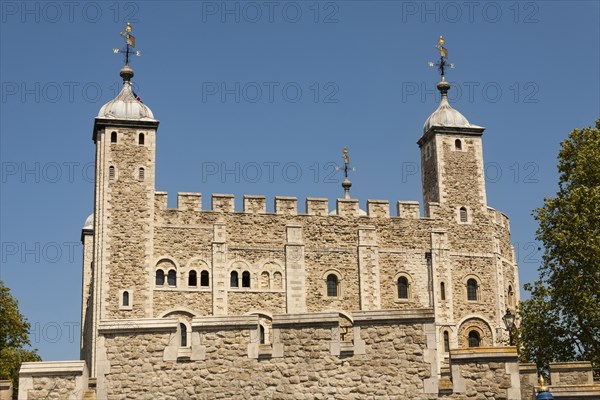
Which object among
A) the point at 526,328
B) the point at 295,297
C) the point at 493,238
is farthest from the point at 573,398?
the point at 493,238

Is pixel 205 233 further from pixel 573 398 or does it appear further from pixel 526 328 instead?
pixel 573 398

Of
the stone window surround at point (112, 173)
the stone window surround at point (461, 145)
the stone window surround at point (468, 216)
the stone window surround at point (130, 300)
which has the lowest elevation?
the stone window surround at point (130, 300)

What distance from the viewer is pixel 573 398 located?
16.2m

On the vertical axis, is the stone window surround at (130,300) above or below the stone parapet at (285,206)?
below

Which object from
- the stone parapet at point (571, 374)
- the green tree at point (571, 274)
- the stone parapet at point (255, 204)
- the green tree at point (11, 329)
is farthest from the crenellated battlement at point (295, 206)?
the stone parapet at point (571, 374)

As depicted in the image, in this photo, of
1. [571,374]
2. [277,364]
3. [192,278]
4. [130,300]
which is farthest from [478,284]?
[277,364]

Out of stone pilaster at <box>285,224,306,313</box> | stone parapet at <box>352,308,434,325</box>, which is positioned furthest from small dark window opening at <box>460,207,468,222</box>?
stone parapet at <box>352,308,434,325</box>

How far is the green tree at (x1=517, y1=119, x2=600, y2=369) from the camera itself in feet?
108

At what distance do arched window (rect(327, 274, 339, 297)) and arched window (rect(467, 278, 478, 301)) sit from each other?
6.32 m

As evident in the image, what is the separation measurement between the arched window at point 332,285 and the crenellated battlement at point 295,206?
9.78 ft

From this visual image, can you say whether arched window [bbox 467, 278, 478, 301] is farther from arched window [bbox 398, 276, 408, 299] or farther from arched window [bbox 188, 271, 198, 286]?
arched window [bbox 188, 271, 198, 286]

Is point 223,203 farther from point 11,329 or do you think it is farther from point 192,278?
point 11,329

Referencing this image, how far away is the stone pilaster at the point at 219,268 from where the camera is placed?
155ft

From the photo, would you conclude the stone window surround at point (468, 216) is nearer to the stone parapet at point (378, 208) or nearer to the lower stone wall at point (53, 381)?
the stone parapet at point (378, 208)
